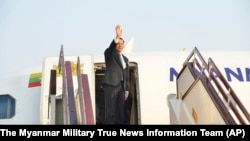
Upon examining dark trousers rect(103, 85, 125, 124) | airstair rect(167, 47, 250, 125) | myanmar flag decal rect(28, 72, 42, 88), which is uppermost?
myanmar flag decal rect(28, 72, 42, 88)

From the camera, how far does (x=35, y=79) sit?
802cm

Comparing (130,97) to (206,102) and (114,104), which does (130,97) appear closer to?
(114,104)

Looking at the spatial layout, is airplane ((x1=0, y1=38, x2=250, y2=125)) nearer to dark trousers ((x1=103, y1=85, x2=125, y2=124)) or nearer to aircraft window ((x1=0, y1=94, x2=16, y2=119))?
aircraft window ((x1=0, y1=94, x2=16, y2=119))

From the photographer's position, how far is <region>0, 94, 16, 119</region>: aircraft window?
305 inches

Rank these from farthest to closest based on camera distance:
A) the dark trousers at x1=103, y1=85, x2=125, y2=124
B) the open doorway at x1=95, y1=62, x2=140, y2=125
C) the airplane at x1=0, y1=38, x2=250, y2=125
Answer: the open doorway at x1=95, y1=62, x2=140, y2=125 → the dark trousers at x1=103, y1=85, x2=125, y2=124 → the airplane at x1=0, y1=38, x2=250, y2=125

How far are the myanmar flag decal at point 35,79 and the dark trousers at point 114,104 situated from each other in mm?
1323

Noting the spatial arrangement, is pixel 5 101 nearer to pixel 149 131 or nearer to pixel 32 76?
pixel 32 76

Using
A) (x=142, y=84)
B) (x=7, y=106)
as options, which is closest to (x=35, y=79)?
(x=7, y=106)

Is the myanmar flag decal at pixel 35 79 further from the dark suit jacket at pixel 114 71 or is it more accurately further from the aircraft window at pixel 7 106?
the dark suit jacket at pixel 114 71

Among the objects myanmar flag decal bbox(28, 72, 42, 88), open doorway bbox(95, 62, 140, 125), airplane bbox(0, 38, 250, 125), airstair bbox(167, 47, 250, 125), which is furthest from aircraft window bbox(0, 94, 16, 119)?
airstair bbox(167, 47, 250, 125)

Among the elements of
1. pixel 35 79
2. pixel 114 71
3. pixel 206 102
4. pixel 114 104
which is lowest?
pixel 206 102

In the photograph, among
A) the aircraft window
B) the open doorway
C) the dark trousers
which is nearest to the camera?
the aircraft window

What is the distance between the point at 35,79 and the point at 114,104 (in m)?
1.65

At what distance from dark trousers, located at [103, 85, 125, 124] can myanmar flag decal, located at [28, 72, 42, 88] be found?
4.34ft
